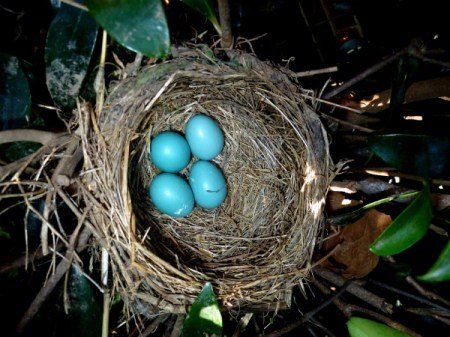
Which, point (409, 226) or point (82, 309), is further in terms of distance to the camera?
point (82, 309)

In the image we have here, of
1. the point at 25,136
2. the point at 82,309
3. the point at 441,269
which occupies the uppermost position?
the point at 25,136

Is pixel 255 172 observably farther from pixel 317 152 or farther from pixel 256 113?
pixel 317 152

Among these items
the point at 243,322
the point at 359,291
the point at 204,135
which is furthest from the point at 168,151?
the point at 359,291

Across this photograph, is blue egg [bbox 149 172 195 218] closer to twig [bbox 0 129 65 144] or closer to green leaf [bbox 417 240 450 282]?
twig [bbox 0 129 65 144]

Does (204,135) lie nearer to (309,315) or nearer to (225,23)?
(225,23)

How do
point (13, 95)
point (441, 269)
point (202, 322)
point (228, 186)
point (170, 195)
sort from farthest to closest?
point (228, 186), point (170, 195), point (13, 95), point (202, 322), point (441, 269)

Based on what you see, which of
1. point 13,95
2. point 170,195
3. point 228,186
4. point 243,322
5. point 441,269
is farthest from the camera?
point 228,186

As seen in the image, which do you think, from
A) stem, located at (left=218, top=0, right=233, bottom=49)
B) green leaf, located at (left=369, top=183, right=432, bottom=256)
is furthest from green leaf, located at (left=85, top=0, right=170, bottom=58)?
green leaf, located at (left=369, top=183, right=432, bottom=256)

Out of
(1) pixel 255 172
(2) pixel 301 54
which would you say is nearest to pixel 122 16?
(1) pixel 255 172
